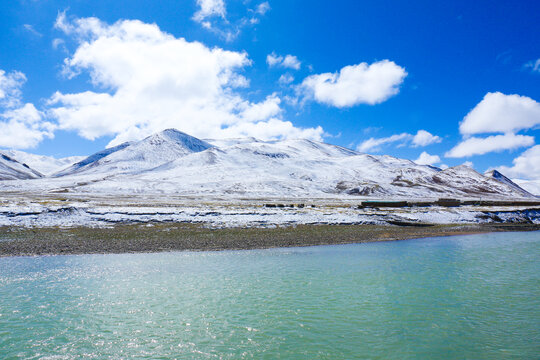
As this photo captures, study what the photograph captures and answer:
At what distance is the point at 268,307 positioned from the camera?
21.1 m

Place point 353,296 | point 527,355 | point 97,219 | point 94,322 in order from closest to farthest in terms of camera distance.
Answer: point 527,355, point 94,322, point 353,296, point 97,219

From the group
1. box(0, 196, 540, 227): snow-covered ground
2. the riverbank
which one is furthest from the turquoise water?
box(0, 196, 540, 227): snow-covered ground

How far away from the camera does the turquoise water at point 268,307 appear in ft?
51.8

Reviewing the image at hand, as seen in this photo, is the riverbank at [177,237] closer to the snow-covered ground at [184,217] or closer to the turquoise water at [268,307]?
the snow-covered ground at [184,217]

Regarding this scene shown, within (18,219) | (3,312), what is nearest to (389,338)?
(3,312)

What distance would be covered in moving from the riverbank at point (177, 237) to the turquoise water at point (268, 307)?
13.5ft

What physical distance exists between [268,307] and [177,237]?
27.3m

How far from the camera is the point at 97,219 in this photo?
54.8m

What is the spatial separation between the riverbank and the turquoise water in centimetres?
410

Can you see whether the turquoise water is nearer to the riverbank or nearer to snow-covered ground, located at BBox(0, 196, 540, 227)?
the riverbank

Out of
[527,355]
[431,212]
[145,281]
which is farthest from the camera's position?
[431,212]

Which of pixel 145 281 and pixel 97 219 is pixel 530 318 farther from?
pixel 97 219

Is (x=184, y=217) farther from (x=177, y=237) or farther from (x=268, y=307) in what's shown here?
(x=268, y=307)

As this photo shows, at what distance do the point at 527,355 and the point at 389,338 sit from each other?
5.71 meters
